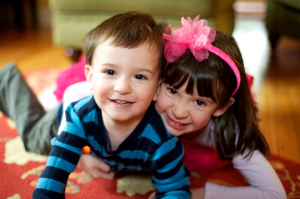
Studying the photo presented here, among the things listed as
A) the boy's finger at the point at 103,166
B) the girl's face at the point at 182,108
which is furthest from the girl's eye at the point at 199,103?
the boy's finger at the point at 103,166

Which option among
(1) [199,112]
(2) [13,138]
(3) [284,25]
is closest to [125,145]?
(1) [199,112]

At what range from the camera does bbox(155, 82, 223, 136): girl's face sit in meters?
0.75

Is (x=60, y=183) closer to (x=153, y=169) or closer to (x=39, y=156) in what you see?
(x=153, y=169)

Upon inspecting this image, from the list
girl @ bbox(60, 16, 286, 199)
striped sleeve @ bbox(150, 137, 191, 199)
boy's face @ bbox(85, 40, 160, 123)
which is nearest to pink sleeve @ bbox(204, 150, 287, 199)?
girl @ bbox(60, 16, 286, 199)

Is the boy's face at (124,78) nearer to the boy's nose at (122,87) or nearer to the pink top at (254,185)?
the boy's nose at (122,87)

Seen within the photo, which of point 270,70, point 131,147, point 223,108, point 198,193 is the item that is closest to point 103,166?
point 131,147

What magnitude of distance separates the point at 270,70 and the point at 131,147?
1.46 meters

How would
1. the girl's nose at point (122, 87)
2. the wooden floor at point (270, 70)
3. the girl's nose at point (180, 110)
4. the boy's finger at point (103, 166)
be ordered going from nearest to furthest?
the girl's nose at point (122, 87)
the girl's nose at point (180, 110)
the boy's finger at point (103, 166)
the wooden floor at point (270, 70)

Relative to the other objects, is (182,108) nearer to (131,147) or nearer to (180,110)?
(180,110)

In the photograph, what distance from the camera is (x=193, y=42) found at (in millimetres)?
705

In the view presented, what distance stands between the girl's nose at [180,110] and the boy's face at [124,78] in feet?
0.28

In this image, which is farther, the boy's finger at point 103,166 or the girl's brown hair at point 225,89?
the boy's finger at point 103,166

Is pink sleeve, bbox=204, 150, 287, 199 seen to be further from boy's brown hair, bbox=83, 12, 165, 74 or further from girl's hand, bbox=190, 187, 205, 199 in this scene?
boy's brown hair, bbox=83, 12, 165, 74

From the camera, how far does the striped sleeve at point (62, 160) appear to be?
0.69 m
